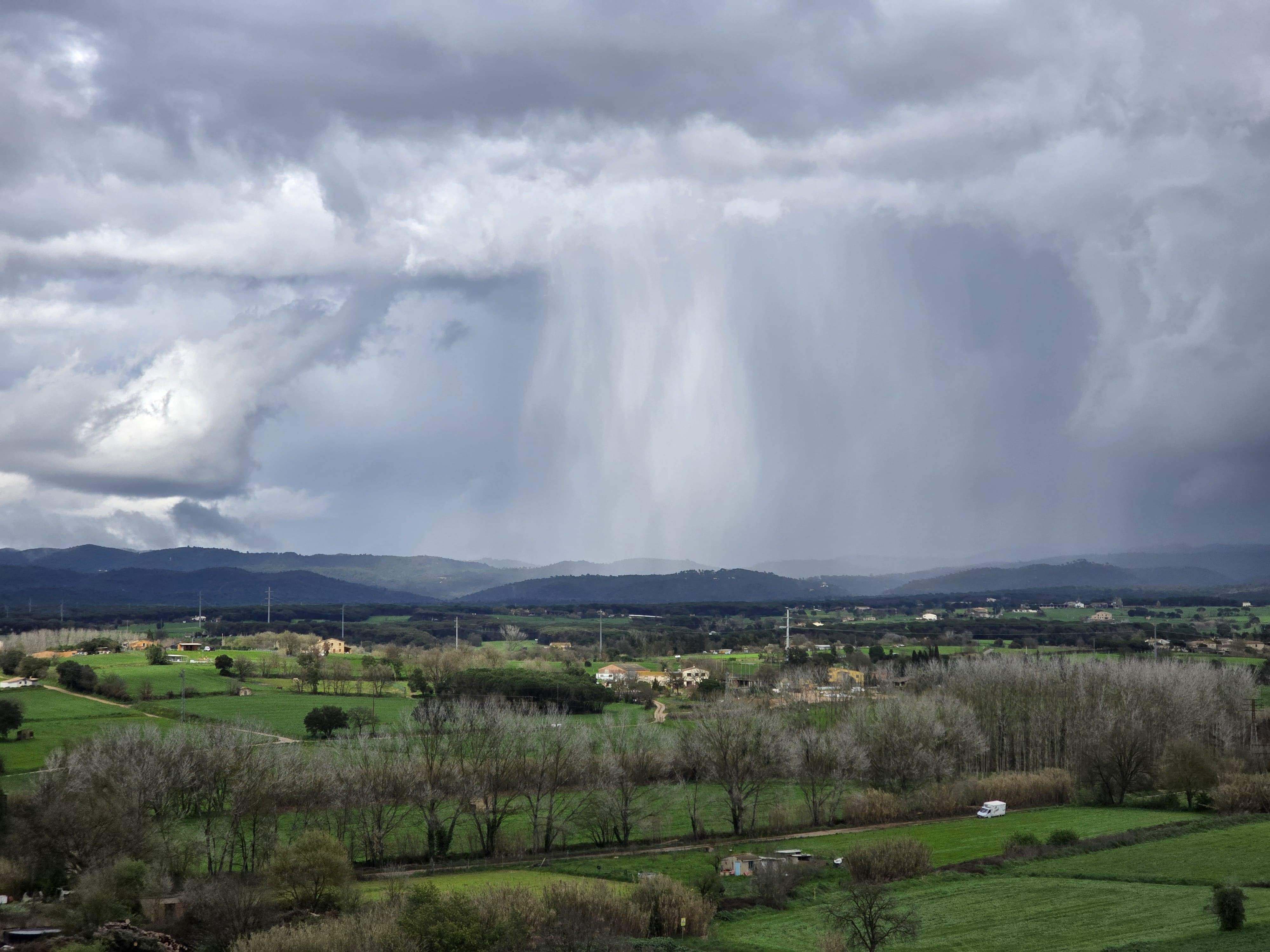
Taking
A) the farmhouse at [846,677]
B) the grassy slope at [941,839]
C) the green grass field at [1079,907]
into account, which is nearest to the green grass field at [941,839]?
the grassy slope at [941,839]

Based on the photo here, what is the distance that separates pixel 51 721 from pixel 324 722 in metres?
22.2

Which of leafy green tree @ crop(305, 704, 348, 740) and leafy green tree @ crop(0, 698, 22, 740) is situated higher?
leafy green tree @ crop(0, 698, 22, 740)

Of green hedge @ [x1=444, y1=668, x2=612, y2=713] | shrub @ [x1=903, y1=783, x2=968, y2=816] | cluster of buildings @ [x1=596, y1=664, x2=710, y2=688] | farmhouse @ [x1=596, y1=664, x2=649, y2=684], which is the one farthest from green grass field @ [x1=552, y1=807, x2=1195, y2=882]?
farmhouse @ [x1=596, y1=664, x2=649, y2=684]

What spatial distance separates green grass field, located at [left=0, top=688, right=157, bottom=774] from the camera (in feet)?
250

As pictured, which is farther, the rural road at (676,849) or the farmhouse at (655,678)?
the farmhouse at (655,678)

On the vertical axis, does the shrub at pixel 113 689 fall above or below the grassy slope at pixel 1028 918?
above

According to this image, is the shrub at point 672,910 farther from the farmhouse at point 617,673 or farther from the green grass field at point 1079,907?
the farmhouse at point 617,673

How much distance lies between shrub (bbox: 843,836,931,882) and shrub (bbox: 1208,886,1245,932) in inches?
633

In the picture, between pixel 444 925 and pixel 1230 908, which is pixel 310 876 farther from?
pixel 1230 908

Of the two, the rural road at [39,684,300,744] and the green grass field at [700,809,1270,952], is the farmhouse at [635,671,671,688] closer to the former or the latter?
the rural road at [39,684,300,744]

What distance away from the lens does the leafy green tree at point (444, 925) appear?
1452 inches

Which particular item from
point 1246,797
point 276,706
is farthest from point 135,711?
point 1246,797

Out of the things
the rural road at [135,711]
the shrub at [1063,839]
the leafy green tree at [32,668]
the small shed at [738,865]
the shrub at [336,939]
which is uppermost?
the leafy green tree at [32,668]

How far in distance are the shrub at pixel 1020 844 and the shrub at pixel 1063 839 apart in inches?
28.8
